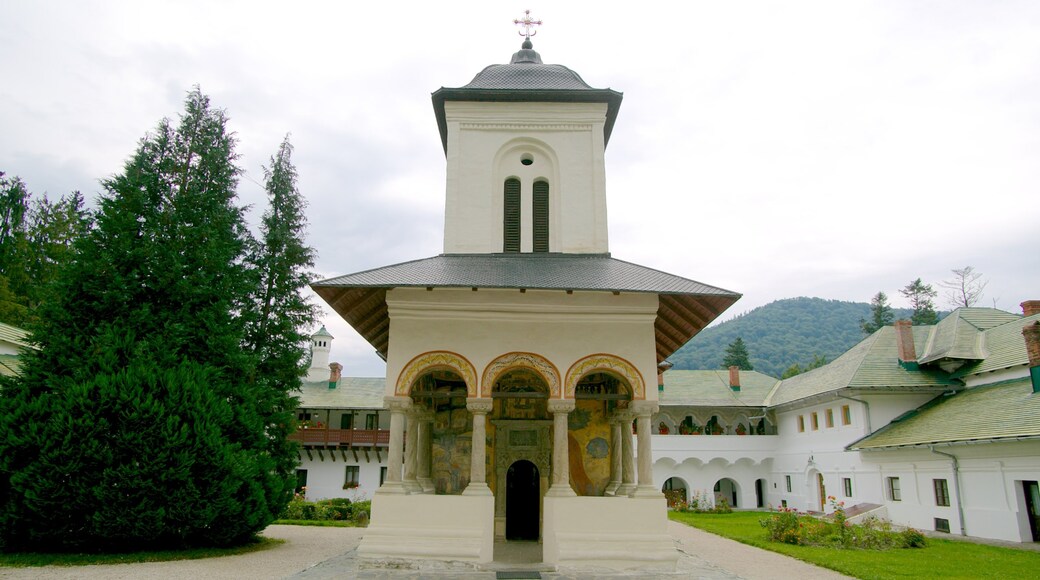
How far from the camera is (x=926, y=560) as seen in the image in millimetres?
12781

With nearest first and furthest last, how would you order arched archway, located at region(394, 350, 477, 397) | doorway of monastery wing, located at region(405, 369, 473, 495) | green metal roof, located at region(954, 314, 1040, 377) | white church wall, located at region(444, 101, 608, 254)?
arched archway, located at region(394, 350, 477, 397), doorway of monastery wing, located at region(405, 369, 473, 495), white church wall, located at region(444, 101, 608, 254), green metal roof, located at region(954, 314, 1040, 377)

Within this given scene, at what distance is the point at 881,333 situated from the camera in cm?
2694

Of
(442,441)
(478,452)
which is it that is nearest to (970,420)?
(442,441)

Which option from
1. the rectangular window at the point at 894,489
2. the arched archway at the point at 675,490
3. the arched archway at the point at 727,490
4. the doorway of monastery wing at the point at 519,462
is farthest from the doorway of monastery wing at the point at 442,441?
the arched archway at the point at 727,490

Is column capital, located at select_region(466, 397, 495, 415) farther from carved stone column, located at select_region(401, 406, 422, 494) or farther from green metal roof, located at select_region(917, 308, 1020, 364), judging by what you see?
green metal roof, located at select_region(917, 308, 1020, 364)

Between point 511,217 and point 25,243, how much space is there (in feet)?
81.3

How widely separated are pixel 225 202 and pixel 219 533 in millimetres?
7976

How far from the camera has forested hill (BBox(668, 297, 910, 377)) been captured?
304 feet

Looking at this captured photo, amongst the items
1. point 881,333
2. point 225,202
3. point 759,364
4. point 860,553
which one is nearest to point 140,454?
point 225,202

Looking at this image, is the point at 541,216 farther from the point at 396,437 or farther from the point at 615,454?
the point at 396,437

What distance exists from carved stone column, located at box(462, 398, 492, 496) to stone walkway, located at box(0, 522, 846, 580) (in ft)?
3.96

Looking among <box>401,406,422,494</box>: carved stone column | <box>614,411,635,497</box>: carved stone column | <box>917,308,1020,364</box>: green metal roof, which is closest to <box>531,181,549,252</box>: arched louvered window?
<box>614,411,635,497</box>: carved stone column

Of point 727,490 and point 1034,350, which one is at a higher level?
point 1034,350

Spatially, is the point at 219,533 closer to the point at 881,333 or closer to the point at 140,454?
the point at 140,454
